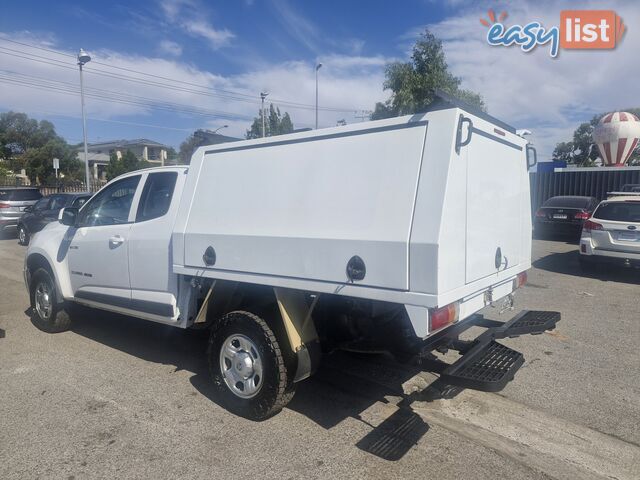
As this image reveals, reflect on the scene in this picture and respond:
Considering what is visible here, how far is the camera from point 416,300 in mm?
2965

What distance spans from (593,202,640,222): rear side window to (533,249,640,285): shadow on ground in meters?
1.24

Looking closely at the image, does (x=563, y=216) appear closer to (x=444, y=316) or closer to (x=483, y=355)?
(x=483, y=355)

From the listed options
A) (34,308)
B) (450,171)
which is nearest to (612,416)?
(450,171)

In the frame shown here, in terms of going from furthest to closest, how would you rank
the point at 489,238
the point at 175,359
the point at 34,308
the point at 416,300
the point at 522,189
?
the point at 34,308
the point at 175,359
the point at 522,189
the point at 489,238
the point at 416,300

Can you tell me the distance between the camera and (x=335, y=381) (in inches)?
183

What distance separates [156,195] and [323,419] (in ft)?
8.91

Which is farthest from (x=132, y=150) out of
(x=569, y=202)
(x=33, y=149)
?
(x=569, y=202)

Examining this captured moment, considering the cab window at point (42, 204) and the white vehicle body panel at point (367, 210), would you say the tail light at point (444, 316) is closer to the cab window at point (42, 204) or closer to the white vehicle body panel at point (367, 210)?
the white vehicle body panel at point (367, 210)

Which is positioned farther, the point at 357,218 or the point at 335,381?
the point at 335,381

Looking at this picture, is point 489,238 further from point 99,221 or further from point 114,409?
point 99,221

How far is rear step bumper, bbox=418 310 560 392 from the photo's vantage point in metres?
3.21

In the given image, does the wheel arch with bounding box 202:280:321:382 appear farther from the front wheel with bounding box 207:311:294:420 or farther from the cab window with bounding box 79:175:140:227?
the cab window with bounding box 79:175:140:227

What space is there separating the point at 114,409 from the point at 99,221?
7.58ft

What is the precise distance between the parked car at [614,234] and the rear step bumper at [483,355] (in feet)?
19.4
